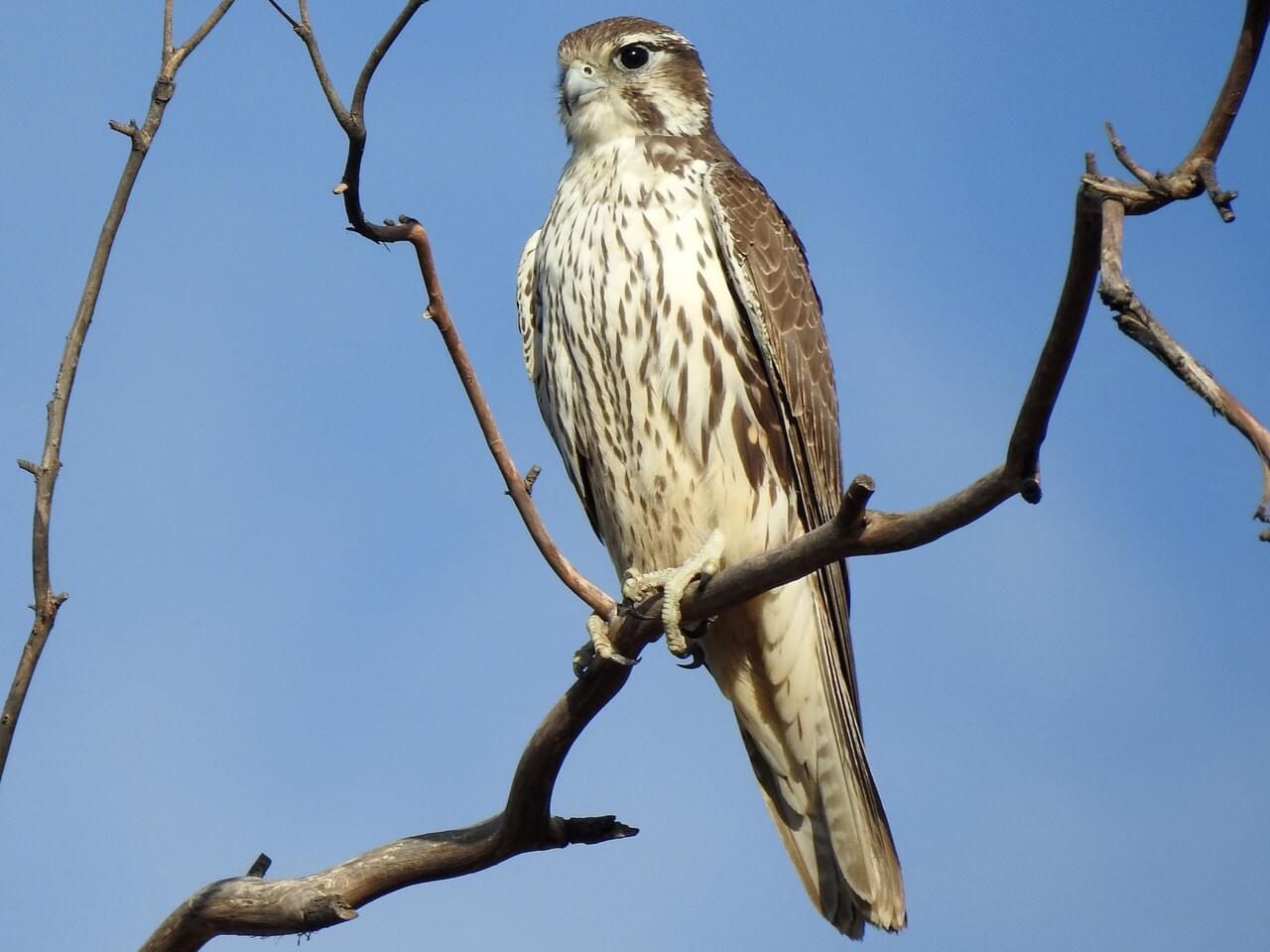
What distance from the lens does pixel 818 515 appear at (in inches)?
181

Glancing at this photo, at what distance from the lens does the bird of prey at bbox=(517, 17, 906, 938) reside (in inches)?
176

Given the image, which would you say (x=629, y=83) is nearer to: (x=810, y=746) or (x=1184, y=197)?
(x=810, y=746)

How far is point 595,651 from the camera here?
4.01m

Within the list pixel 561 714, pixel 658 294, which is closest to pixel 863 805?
pixel 561 714

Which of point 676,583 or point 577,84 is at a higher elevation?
point 577,84

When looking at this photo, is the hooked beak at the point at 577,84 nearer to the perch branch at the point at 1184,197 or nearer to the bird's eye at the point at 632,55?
the bird's eye at the point at 632,55

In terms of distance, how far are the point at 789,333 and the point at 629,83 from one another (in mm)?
1070

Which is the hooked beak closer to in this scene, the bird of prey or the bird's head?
the bird's head

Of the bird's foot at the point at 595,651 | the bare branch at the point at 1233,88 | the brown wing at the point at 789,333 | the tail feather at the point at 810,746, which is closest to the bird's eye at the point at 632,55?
the brown wing at the point at 789,333

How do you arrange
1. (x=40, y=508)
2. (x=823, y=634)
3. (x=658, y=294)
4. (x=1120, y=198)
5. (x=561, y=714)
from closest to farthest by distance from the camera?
1. (x=1120, y=198)
2. (x=40, y=508)
3. (x=561, y=714)
4. (x=658, y=294)
5. (x=823, y=634)

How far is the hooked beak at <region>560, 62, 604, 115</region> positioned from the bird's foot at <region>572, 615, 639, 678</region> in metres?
1.82

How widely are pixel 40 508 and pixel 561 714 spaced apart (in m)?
1.49

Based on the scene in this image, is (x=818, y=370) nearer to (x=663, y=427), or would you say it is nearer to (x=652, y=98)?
(x=663, y=427)

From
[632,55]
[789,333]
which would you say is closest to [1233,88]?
[789,333]
